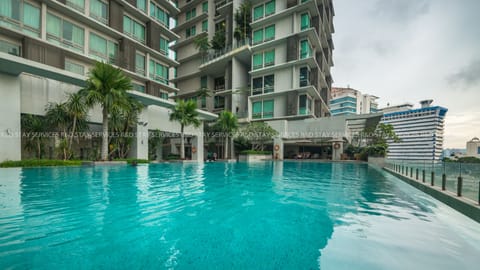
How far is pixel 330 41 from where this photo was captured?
41906mm

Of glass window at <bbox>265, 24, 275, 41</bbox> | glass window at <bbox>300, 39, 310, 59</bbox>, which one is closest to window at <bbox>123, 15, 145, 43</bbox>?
glass window at <bbox>265, 24, 275, 41</bbox>

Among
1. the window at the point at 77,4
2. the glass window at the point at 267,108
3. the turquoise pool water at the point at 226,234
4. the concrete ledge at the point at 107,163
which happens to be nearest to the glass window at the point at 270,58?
the glass window at the point at 267,108

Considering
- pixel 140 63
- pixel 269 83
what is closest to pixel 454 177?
pixel 140 63

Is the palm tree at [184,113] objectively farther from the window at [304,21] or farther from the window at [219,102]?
the window at [304,21]

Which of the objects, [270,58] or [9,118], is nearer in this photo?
[9,118]

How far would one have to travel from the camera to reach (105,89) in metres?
15.2

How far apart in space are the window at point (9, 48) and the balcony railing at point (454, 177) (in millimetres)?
25378

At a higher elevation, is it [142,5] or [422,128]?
[142,5]

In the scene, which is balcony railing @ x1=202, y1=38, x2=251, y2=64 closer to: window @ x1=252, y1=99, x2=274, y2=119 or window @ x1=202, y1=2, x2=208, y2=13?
window @ x1=202, y1=2, x2=208, y2=13

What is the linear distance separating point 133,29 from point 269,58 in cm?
1855

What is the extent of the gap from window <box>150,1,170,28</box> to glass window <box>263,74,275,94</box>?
1605cm

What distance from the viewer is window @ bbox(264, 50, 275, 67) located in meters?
31.4

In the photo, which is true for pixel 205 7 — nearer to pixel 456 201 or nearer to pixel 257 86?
pixel 257 86

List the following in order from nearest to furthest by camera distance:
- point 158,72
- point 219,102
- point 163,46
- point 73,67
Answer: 1. point 73,67
2. point 158,72
3. point 163,46
4. point 219,102
